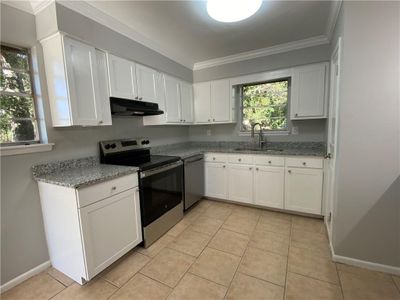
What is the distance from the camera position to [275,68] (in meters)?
2.95

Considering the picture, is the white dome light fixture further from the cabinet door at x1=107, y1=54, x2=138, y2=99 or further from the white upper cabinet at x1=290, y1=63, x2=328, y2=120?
the white upper cabinet at x1=290, y1=63, x2=328, y2=120

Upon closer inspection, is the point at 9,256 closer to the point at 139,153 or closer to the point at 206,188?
the point at 139,153

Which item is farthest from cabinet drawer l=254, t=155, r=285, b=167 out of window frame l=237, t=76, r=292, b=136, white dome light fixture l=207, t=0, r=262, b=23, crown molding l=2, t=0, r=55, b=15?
crown molding l=2, t=0, r=55, b=15

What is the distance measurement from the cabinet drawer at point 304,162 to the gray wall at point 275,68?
61cm

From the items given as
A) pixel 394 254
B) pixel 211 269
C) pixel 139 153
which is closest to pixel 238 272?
pixel 211 269

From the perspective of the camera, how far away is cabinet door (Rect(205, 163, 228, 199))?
3.14 m

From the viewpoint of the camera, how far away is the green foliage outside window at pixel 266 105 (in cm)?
322

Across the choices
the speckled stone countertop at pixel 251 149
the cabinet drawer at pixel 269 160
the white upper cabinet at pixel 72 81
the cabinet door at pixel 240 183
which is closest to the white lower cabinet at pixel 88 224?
the white upper cabinet at pixel 72 81

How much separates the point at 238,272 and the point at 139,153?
6.20 feet

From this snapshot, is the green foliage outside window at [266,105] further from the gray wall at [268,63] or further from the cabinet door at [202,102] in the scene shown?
the cabinet door at [202,102]

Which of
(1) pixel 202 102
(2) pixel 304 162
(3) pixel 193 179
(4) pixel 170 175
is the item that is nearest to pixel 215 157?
(3) pixel 193 179

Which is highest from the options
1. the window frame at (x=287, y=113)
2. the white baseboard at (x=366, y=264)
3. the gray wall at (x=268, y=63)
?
the gray wall at (x=268, y=63)

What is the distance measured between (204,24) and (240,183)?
2220mm

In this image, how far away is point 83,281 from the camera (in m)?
1.63
